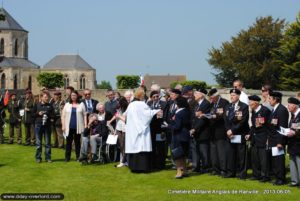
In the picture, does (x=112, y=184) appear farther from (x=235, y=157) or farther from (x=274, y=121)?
(x=274, y=121)

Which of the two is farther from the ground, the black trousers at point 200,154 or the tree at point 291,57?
the tree at point 291,57

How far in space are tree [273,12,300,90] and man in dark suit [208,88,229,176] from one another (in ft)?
122

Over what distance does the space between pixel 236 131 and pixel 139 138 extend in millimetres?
2434

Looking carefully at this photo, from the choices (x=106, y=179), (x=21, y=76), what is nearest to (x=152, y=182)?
(x=106, y=179)

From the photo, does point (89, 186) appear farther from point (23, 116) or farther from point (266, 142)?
point (23, 116)

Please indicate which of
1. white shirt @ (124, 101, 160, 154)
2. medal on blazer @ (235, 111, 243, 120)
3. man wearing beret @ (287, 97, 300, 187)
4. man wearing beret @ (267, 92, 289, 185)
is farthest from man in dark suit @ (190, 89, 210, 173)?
man wearing beret @ (287, 97, 300, 187)

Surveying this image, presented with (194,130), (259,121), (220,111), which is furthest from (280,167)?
(194,130)

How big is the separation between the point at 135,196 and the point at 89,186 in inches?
54.7

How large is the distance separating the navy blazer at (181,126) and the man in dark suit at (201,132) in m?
0.30

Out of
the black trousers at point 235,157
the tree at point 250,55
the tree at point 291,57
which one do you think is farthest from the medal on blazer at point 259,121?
the tree at point 250,55

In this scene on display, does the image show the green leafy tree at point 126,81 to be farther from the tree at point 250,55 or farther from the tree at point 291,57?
the tree at point 291,57

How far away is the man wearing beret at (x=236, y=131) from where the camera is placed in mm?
11734

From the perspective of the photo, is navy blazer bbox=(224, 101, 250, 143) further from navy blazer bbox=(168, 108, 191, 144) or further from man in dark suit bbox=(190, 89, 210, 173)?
navy blazer bbox=(168, 108, 191, 144)

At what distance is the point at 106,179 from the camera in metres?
12.1
